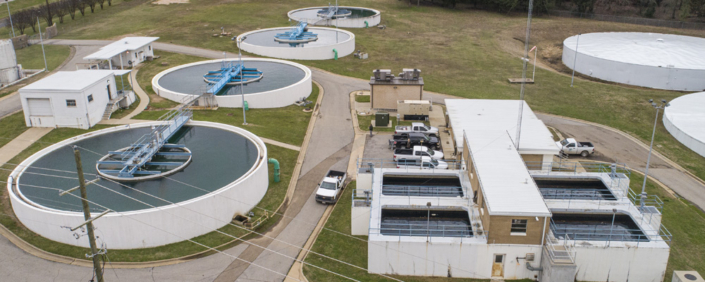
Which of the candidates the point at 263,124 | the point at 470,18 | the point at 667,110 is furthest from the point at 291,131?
the point at 470,18

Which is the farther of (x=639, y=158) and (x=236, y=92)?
(x=236, y=92)

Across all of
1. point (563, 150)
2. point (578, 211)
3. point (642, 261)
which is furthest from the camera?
point (563, 150)

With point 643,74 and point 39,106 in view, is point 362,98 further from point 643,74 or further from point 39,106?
point 643,74

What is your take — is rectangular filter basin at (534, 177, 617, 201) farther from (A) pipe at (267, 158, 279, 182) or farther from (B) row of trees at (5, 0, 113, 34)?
(B) row of trees at (5, 0, 113, 34)

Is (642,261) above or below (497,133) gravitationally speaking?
below

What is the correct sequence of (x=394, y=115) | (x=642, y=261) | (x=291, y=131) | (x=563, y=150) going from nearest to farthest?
(x=642, y=261) < (x=563, y=150) < (x=291, y=131) < (x=394, y=115)

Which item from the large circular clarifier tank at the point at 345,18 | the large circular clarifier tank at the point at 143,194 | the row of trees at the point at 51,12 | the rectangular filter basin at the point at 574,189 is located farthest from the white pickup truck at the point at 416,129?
the row of trees at the point at 51,12

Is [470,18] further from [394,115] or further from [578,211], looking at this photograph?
[578,211]
